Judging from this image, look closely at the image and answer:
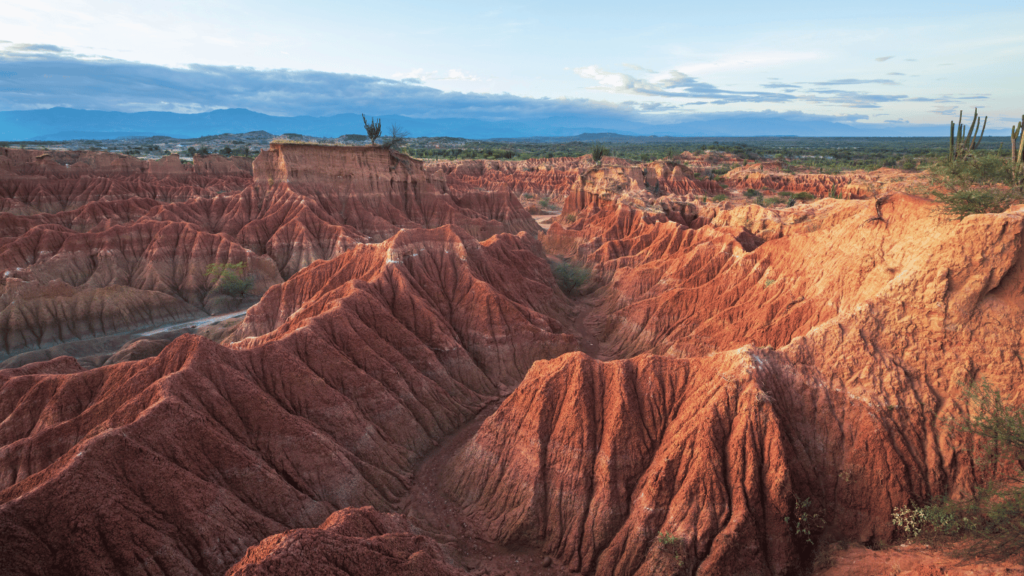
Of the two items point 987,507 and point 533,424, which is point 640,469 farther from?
point 987,507

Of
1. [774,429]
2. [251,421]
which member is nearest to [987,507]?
[774,429]

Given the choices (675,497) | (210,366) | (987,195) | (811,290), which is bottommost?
(675,497)

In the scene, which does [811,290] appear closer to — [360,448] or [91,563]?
[360,448]

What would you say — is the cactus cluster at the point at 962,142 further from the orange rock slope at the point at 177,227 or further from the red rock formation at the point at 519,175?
the red rock formation at the point at 519,175

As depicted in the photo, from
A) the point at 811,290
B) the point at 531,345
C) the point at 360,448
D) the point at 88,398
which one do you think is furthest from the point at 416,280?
the point at 811,290

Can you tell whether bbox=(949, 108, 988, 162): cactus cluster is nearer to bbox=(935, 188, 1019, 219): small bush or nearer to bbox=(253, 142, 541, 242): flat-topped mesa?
bbox=(935, 188, 1019, 219): small bush
